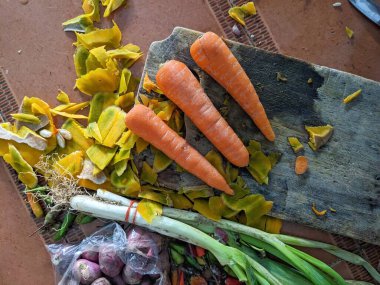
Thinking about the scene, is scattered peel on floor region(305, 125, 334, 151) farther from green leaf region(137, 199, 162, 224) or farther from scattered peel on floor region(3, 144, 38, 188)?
scattered peel on floor region(3, 144, 38, 188)

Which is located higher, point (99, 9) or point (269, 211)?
point (99, 9)

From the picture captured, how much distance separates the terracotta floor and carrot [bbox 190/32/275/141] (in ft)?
0.97

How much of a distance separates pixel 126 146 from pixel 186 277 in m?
0.67

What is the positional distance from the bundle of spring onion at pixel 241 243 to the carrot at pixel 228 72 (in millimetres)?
475

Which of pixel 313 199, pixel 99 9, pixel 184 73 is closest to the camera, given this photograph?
pixel 184 73

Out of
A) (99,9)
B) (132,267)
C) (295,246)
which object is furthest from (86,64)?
(295,246)

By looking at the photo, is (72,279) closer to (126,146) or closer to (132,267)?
(132,267)

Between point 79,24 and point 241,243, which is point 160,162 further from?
point 79,24

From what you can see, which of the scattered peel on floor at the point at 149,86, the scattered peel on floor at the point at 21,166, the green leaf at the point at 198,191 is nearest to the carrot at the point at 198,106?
the scattered peel on floor at the point at 149,86

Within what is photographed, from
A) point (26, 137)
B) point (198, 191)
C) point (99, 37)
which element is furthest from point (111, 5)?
point (198, 191)

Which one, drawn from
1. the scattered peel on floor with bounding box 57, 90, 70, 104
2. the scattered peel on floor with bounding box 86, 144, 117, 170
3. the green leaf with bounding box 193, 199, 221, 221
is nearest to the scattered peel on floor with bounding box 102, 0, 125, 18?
the scattered peel on floor with bounding box 57, 90, 70, 104

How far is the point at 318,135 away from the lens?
2166 millimetres

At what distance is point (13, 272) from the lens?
2436mm

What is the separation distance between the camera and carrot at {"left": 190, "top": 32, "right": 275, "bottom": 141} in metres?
2.08
